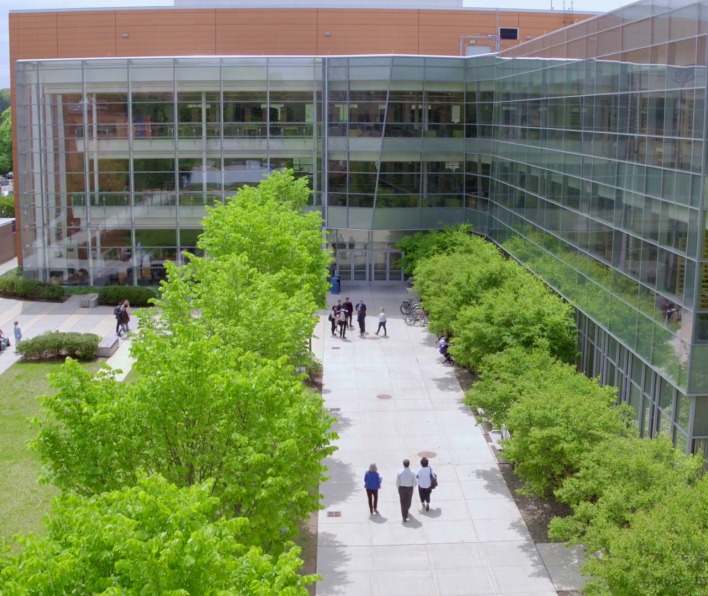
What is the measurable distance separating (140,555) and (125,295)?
34210 millimetres

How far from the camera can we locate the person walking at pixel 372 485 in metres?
18.9

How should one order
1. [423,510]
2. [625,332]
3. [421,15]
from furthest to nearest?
[421,15] < [625,332] < [423,510]

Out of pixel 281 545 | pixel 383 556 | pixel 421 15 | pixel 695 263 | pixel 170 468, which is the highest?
pixel 421 15

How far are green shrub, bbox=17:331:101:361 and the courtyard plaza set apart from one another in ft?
2.55

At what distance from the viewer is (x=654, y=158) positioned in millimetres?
19953

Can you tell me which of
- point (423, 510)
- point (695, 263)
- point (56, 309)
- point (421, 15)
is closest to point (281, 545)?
point (423, 510)

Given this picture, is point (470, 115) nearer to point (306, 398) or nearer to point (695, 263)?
point (695, 263)

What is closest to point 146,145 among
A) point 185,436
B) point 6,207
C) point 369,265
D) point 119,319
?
point 119,319

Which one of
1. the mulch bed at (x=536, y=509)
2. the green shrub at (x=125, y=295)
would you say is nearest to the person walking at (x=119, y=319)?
the green shrub at (x=125, y=295)

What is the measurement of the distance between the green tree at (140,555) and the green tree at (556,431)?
863 cm

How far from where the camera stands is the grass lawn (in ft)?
62.8

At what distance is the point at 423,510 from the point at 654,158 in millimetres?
8541

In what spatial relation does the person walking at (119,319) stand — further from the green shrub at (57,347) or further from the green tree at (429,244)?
the green tree at (429,244)

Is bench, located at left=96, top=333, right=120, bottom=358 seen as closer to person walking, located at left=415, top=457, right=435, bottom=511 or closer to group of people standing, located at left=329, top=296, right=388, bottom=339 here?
group of people standing, located at left=329, top=296, right=388, bottom=339
